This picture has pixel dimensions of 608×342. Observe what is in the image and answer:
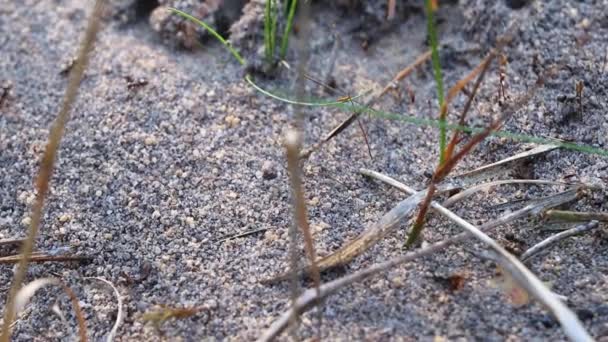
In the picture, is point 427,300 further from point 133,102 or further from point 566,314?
point 133,102

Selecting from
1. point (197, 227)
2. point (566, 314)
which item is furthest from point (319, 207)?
point (566, 314)

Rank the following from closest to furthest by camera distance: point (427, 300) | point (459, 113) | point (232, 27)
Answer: point (427, 300) → point (459, 113) → point (232, 27)


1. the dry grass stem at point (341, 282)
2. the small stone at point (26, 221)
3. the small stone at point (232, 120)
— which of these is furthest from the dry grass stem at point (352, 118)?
the small stone at point (26, 221)

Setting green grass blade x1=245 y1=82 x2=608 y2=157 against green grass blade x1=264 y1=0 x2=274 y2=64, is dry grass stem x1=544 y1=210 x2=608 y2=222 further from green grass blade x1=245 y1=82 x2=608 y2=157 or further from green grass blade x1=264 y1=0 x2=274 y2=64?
green grass blade x1=264 y1=0 x2=274 y2=64

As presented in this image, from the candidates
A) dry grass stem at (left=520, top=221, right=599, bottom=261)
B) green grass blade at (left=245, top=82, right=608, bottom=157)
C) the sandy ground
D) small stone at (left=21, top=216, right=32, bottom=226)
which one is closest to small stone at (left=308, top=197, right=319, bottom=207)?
the sandy ground

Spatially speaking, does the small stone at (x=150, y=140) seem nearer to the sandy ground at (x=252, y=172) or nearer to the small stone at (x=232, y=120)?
the sandy ground at (x=252, y=172)

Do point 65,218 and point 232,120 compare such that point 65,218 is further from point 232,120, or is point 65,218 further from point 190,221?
point 232,120

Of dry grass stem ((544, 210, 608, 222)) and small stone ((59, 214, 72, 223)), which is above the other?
dry grass stem ((544, 210, 608, 222))
